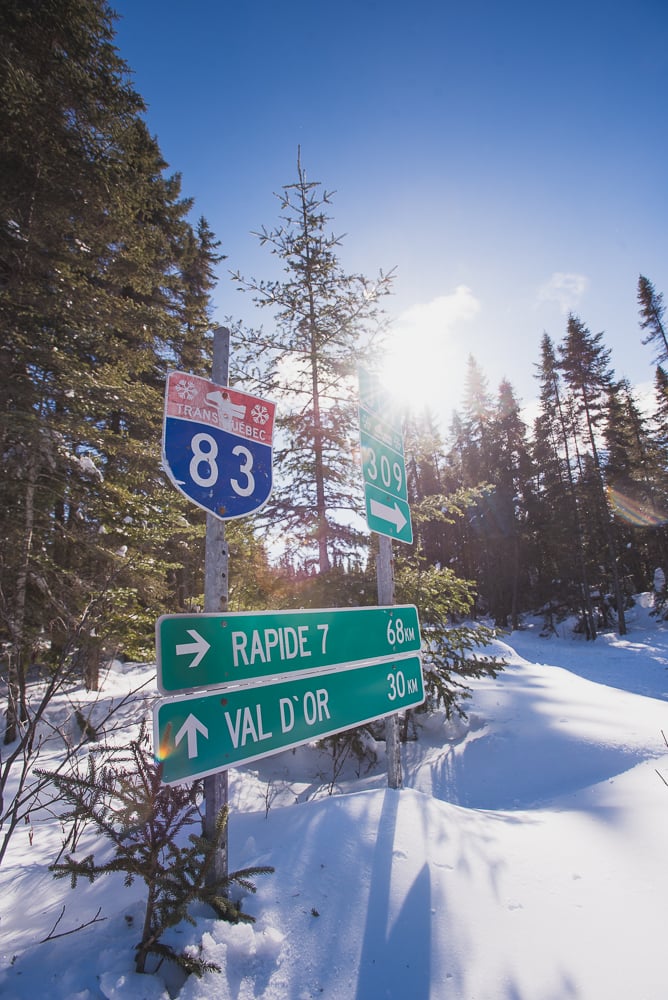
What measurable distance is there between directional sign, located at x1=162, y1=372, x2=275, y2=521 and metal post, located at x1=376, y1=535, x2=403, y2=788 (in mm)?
1776

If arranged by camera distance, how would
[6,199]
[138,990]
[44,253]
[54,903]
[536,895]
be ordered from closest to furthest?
[138,990], [536,895], [54,903], [6,199], [44,253]

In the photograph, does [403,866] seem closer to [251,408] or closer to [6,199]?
[251,408]

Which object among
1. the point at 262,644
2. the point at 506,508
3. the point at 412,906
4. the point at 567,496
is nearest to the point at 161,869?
the point at 262,644

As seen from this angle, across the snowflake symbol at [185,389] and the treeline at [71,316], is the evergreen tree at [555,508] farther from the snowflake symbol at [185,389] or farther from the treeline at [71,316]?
the snowflake symbol at [185,389]

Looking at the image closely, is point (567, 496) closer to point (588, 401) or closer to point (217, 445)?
point (588, 401)

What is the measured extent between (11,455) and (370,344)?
23.7 feet

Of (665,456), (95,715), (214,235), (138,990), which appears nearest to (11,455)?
(95,715)

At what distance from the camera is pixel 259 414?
8.93ft

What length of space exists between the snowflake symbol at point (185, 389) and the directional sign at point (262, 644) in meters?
1.18

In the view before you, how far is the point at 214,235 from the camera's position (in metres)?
18.8

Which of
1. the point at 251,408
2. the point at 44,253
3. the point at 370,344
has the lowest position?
the point at 251,408

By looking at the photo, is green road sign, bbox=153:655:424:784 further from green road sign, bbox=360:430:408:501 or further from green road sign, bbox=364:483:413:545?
green road sign, bbox=360:430:408:501

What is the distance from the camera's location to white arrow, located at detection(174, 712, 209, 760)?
186 centimetres

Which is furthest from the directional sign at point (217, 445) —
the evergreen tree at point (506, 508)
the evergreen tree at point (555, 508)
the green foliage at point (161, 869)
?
the evergreen tree at point (506, 508)
